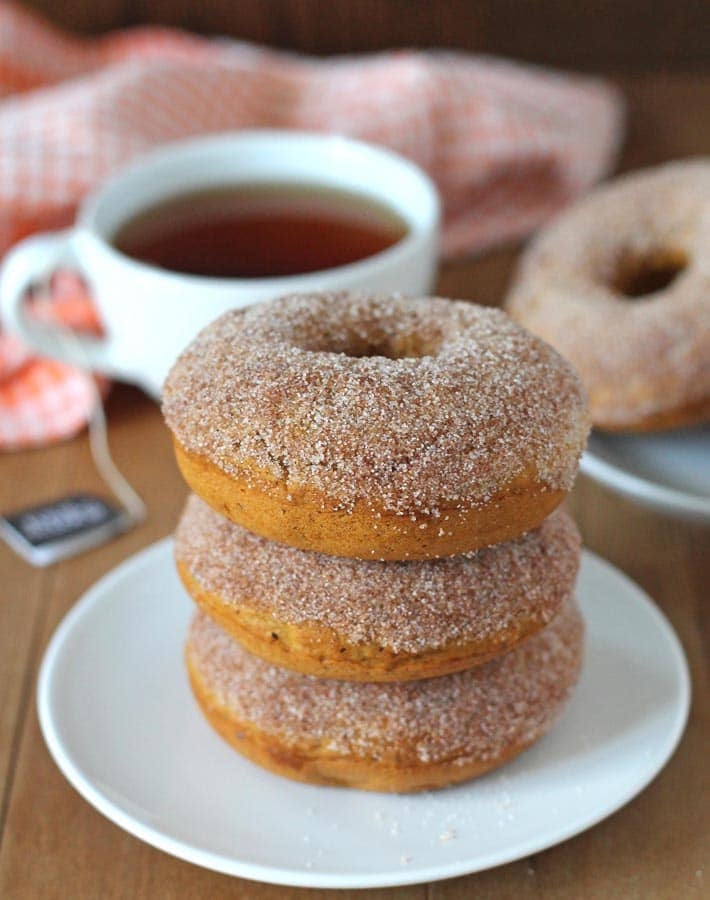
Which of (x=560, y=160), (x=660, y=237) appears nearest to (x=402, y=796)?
(x=660, y=237)

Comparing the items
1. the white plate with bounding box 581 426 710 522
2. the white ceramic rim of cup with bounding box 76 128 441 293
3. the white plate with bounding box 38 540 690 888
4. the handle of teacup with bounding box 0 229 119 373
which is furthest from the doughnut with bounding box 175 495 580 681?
the handle of teacup with bounding box 0 229 119 373

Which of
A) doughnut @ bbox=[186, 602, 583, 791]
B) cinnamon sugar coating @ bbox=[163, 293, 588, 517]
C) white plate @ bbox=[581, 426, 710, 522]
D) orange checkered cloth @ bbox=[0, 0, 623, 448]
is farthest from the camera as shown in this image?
orange checkered cloth @ bbox=[0, 0, 623, 448]

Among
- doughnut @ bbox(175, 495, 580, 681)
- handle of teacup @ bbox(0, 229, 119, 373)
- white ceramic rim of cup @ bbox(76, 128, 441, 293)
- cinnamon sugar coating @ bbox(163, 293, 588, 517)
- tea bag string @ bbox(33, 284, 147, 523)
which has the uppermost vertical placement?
cinnamon sugar coating @ bbox(163, 293, 588, 517)

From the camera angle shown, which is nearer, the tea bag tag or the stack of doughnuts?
the stack of doughnuts

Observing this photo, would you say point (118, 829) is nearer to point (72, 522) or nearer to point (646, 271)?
point (72, 522)

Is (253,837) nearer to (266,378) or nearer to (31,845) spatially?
(31,845)

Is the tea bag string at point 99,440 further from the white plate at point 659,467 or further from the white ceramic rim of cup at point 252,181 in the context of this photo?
the white plate at point 659,467

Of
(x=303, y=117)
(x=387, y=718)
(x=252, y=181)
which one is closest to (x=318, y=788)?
(x=387, y=718)

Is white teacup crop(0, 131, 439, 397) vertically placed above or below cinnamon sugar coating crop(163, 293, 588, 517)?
below

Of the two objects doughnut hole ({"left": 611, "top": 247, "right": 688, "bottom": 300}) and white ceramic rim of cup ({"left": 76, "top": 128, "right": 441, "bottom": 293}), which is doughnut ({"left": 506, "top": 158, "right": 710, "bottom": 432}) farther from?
white ceramic rim of cup ({"left": 76, "top": 128, "right": 441, "bottom": 293})
